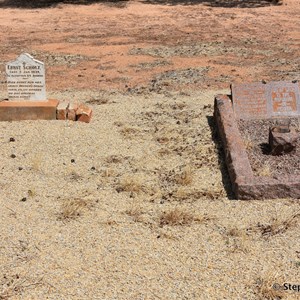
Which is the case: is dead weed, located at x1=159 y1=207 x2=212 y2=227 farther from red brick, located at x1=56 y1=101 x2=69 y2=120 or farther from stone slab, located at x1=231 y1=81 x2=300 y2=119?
red brick, located at x1=56 y1=101 x2=69 y2=120

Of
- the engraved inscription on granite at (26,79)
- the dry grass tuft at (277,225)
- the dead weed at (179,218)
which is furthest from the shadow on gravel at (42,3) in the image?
the dry grass tuft at (277,225)

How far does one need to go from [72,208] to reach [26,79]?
144 inches

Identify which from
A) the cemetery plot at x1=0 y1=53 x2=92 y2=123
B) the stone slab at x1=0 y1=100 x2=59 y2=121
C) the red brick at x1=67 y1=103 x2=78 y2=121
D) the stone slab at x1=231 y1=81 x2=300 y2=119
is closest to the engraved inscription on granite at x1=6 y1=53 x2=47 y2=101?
the cemetery plot at x1=0 y1=53 x2=92 y2=123

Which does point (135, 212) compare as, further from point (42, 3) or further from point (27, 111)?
point (42, 3)

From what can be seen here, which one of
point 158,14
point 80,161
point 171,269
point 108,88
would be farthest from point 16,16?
point 171,269

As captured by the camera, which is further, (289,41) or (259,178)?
(289,41)

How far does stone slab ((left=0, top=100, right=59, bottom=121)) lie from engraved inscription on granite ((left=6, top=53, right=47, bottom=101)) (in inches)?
5.8

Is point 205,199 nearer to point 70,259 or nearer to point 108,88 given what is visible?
point 70,259

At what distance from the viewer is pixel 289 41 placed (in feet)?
49.0

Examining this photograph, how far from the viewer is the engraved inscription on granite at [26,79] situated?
9031 millimetres

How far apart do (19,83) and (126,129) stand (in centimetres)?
198

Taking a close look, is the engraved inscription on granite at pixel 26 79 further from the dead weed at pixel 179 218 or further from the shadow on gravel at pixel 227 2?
the shadow on gravel at pixel 227 2

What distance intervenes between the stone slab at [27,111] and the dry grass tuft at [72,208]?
3027 mm

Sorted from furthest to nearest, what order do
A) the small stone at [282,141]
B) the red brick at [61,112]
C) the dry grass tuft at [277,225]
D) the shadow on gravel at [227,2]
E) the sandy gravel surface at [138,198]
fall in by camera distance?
the shadow on gravel at [227,2] → the red brick at [61,112] → the small stone at [282,141] → the dry grass tuft at [277,225] → the sandy gravel surface at [138,198]
